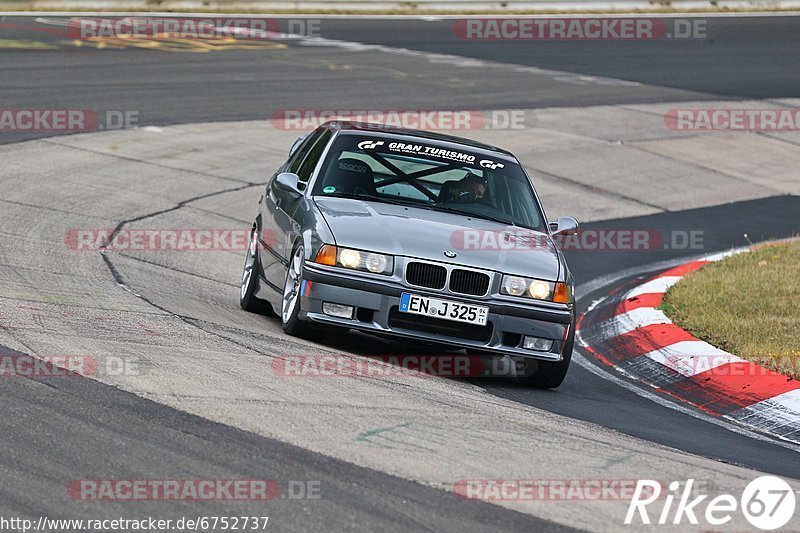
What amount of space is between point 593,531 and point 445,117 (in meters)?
15.3

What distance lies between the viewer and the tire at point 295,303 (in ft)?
26.6

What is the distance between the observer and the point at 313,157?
380 inches

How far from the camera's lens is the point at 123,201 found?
44.5ft

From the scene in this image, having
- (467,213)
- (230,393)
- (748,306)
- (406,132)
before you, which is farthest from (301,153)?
(230,393)

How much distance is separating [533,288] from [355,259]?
1115 millimetres

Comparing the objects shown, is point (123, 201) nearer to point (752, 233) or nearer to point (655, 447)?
point (752, 233)

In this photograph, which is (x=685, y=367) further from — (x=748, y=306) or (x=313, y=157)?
(x=313, y=157)

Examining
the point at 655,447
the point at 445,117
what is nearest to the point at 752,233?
the point at 445,117

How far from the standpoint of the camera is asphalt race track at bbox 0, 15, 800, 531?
517 cm

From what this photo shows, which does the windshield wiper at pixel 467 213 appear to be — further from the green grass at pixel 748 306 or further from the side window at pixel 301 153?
the green grass at pixel 748 306

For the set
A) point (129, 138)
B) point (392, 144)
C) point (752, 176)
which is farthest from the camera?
point (752, 176)

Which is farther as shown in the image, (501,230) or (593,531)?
(501,230)

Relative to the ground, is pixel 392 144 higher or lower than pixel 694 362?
higher

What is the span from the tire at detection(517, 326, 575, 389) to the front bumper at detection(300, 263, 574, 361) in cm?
13
